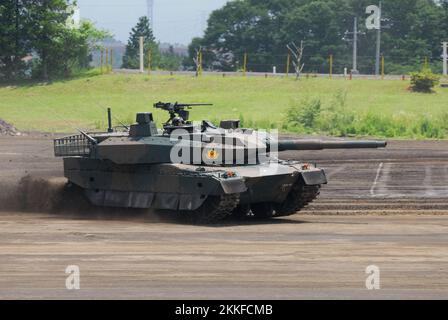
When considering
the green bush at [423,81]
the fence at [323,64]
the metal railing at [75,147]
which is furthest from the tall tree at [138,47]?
the metal railing at [75,147]

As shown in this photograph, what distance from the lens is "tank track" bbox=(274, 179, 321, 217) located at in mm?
23547

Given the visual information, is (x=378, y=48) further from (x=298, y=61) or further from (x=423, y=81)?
(x=423, y=81)

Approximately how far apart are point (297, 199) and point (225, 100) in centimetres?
2510

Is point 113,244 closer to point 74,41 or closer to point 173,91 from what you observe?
point 173,91

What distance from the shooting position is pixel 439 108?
154 feet

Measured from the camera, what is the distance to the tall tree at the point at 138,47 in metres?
74.8

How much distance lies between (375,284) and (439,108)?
3272 centimetres

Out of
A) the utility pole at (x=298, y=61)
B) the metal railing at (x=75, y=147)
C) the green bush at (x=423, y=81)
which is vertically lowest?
the metal railing at (x=75, y=147)

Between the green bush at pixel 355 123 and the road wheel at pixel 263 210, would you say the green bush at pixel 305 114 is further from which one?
the road wheel at pixel 263 210

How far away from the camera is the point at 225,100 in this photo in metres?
48.7

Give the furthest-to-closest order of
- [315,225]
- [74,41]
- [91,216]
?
[74,41], [91,216], [315,225]

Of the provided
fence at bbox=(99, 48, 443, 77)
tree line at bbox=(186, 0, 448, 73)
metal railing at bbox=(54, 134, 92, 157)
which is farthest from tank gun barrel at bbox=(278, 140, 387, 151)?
tree line at bbox=(186, 0, 448, 73)

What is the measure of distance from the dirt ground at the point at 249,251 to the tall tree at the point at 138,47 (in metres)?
46.3
